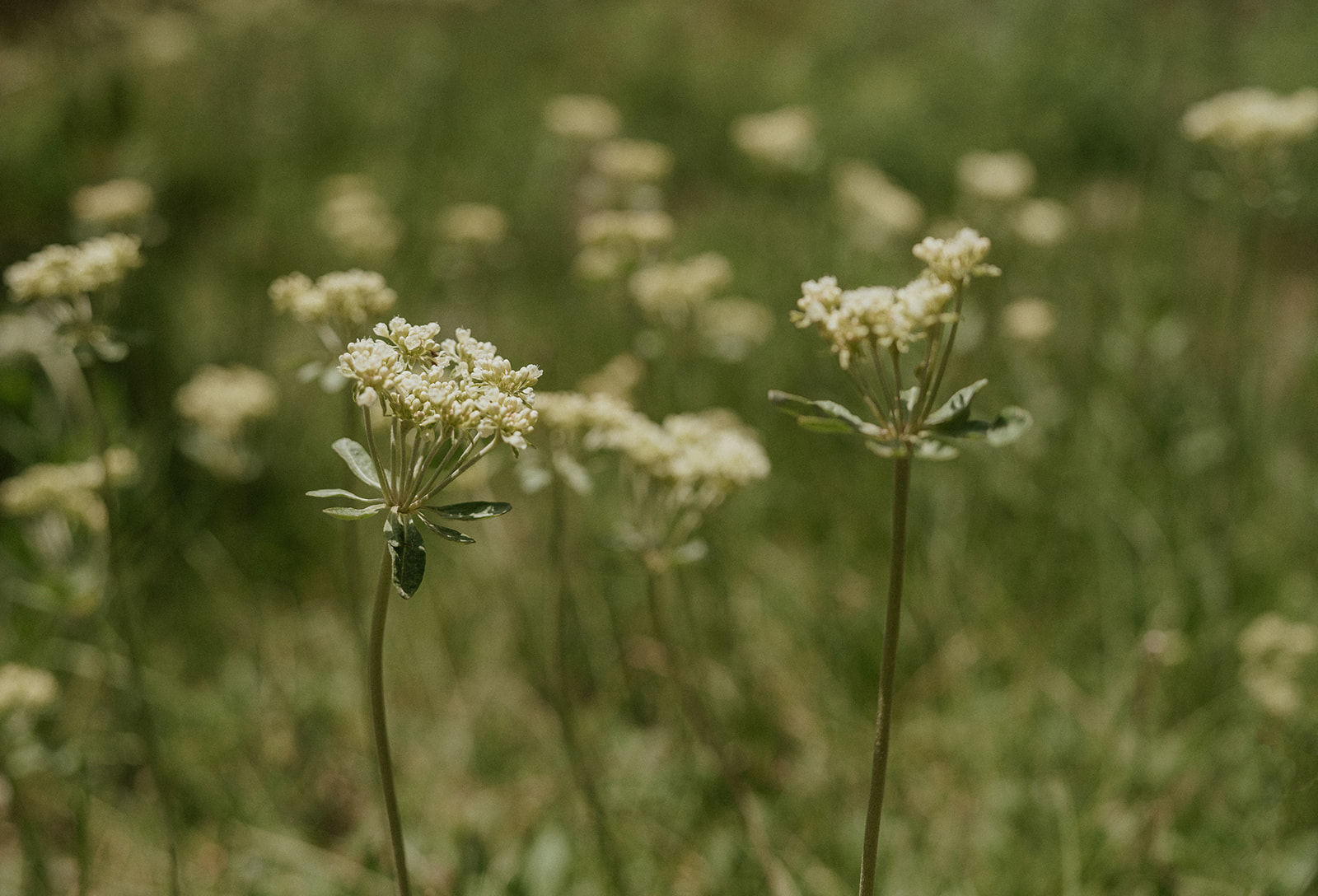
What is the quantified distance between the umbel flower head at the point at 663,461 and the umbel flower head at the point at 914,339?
68cm

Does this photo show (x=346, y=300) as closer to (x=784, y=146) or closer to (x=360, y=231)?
(x=360, y=231)

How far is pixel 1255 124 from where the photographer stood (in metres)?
3.09

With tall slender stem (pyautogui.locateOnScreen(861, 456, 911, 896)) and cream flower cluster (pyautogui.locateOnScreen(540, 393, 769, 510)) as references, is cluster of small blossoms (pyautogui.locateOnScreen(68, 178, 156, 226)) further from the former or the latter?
tall slender stem (pyautogui.locateOnScreen(861, 456, 911, 896))

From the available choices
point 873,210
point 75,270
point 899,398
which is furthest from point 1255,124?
point 75,270

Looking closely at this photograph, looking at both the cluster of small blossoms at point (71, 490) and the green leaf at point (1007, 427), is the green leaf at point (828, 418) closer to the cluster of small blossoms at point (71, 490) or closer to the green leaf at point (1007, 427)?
the green leaf at point (1007, 427)

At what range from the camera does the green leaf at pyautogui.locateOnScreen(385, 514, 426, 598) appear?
1.27m

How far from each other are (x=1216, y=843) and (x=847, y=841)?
3.25 feet

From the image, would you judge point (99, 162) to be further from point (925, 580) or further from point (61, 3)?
point (925, 580)

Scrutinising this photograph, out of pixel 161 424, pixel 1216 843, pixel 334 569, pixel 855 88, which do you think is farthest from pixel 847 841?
pixel 855 88

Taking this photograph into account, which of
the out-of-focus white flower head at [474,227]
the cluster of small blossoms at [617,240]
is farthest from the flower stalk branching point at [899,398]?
the out-of-focus white flower head at [474,227]

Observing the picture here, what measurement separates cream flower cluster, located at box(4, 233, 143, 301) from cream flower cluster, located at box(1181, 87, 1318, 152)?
3.27m

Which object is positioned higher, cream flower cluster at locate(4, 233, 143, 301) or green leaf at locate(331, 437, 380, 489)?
cream flower cluster at locate(4, 233, 143, 301)

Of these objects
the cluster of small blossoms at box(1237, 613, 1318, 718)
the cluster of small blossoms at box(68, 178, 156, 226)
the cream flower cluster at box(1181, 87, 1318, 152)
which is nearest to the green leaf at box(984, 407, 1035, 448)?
the cluster of small blossoms at box(1237, 613, 1318, 718)

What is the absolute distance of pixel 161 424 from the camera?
4340mm
